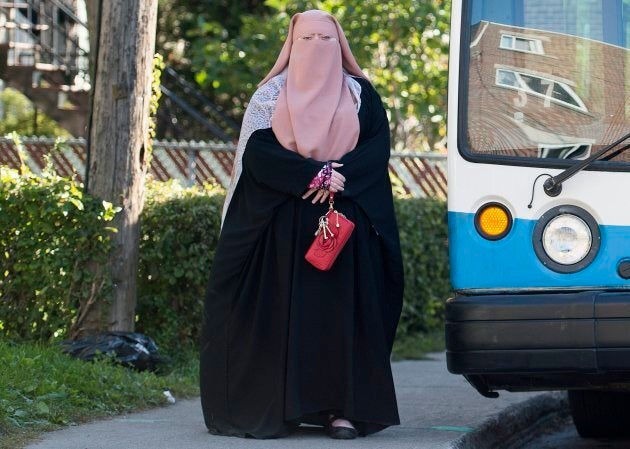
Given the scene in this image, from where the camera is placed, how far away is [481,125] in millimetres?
4719

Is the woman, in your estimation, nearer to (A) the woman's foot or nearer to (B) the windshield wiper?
(A) the woman's foot

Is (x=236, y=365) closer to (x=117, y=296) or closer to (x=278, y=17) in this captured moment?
(x=117, y=296)

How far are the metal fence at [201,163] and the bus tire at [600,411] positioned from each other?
710 cm

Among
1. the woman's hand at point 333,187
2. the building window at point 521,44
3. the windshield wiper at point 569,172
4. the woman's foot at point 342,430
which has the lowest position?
the woman's foot at point 342,430

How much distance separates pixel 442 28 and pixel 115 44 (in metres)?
6.30

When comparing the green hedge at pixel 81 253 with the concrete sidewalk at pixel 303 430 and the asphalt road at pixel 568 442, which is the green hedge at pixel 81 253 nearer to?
the concrete sidewalk at pixel 303 430

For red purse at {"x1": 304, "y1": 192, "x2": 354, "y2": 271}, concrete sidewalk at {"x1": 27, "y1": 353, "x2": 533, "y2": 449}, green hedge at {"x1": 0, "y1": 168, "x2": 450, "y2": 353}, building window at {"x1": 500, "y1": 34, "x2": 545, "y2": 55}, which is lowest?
concrete sidewalk at {"x1": 27, "y1": 353, "x2": 533, "y2": 449}

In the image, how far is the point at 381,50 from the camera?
1407cm

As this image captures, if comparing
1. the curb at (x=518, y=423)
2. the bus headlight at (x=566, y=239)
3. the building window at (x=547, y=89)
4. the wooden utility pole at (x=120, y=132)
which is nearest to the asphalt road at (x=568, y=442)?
the curb at (x=518, y=423)

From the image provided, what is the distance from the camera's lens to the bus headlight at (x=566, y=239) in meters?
4.48

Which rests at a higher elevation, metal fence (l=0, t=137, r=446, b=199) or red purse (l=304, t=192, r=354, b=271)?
red purse (l=304, t=192, r=354, b=271)

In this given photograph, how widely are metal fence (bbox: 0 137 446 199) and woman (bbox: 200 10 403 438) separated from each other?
25.9 ft

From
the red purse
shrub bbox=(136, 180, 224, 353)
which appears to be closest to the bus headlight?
the red purse

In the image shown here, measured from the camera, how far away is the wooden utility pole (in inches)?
274
